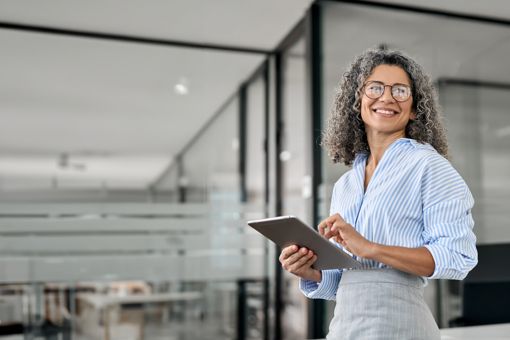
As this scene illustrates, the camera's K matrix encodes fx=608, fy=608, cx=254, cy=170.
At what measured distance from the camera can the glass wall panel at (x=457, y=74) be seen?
3.53 m

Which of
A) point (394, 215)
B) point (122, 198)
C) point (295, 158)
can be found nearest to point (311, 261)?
point (394, 215)

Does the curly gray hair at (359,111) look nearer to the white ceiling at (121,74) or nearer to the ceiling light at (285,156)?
the white ceiling at (121,74)

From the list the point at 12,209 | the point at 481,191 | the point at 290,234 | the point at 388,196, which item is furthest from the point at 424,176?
the point at 12,209

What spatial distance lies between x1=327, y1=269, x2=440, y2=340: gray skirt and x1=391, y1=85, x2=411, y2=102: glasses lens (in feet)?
1.26

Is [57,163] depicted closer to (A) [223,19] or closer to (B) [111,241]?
(B) [111,241]

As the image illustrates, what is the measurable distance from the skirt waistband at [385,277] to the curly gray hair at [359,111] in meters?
0.32

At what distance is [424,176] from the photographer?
1283 millimetres

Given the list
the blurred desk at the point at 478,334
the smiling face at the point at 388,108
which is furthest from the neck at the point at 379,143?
the blurred desk at the point at 478,334

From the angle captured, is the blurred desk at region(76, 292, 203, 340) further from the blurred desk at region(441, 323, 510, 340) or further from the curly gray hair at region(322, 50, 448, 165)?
the curly gray hair at region(322, 50, 448, 165)

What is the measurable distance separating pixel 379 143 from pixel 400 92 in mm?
128

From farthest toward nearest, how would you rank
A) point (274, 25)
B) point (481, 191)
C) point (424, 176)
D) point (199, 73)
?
point (199, 73), point (274, 25), point (481, 191), point (424, 176)

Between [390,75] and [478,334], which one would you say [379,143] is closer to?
[390,75]

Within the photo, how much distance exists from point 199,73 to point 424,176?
11.0 feet

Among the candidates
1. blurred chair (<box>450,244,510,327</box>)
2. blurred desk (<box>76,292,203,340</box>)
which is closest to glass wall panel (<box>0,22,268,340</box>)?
blurred desk (<box>76,292,203,340</box>)
